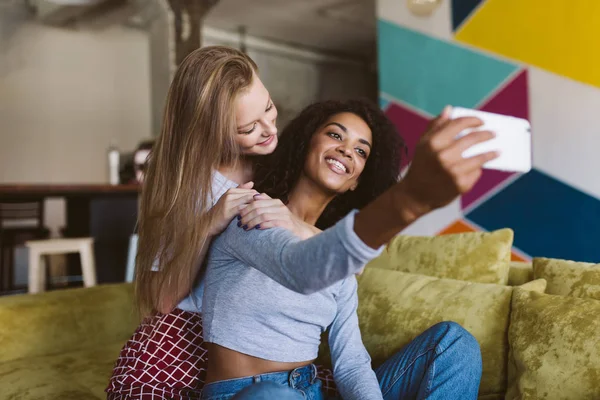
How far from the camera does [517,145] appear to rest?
657mm

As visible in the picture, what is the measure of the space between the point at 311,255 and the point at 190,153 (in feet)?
1.68

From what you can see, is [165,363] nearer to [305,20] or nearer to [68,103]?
[305,20]

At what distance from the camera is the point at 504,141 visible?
0.65 m

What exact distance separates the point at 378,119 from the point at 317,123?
0.16 m

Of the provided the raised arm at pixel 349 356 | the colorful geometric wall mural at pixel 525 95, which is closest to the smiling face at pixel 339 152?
the raised arm at pixel 349 356

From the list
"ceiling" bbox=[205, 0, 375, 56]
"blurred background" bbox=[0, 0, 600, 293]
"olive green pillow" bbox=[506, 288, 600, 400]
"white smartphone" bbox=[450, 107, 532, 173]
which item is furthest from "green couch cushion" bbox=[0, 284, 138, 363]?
"ceiling" bbox=[205, 0, 375, 56]

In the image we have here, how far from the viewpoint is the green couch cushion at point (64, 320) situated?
6.39 feet

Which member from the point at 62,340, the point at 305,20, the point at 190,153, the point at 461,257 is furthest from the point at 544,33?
the point at 305,20

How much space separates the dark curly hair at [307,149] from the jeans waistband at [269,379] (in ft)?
1.35

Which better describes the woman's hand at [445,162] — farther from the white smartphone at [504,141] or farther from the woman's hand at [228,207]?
the woman's hand at [228,207]

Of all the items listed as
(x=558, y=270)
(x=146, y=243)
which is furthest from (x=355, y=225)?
(x=558, y=270)

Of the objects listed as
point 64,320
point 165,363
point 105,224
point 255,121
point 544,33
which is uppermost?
point 544,33

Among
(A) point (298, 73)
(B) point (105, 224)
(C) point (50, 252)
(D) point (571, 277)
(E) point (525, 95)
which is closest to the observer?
(D) point (571, 277)

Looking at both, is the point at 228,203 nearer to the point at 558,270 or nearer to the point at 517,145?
the point at 517,145
